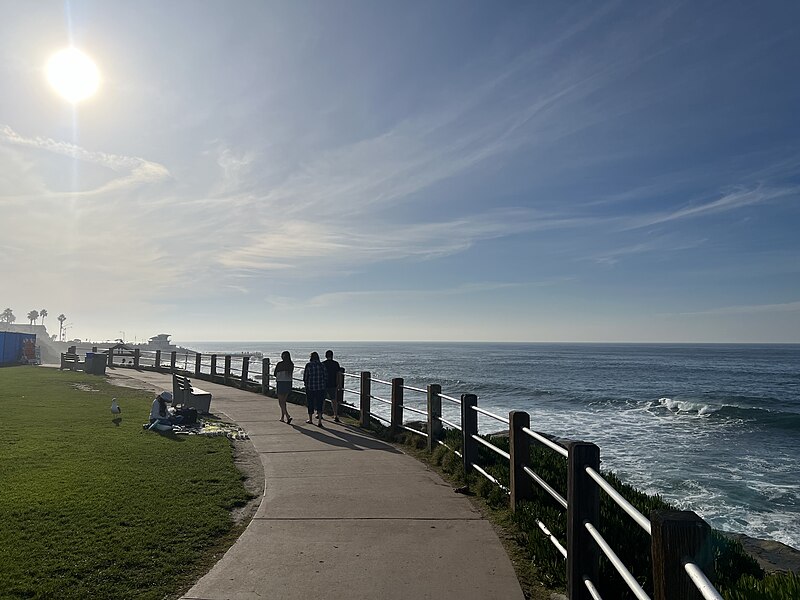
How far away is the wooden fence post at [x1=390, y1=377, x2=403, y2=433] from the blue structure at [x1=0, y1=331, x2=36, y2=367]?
29.6m

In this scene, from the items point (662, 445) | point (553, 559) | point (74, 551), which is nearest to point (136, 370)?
point (662, 445)

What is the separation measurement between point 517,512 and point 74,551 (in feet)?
13.2

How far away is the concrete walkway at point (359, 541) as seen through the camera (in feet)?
13.6

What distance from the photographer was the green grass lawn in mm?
4155

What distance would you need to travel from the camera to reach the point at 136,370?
28469mm

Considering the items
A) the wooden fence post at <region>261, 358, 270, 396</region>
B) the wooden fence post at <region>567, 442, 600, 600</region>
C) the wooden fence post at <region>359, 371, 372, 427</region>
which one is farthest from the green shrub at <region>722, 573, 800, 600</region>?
the wooden fence post at <region>261, 358, 270, 396</region>

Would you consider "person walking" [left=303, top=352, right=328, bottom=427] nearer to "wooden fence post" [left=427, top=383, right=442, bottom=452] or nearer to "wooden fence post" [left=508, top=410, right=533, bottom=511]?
"wooden fence post" [left=427, top=383, right=442, bottom=452]

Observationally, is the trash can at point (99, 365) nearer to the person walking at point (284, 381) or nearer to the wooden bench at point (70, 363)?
the wooden bench at point (70, 363)

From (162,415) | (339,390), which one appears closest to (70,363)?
(339,390)

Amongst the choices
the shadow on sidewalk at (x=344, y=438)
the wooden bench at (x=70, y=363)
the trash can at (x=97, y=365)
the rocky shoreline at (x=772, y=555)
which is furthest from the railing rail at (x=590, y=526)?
the wooden bench at (x=70, y=363)

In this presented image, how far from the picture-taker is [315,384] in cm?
1216

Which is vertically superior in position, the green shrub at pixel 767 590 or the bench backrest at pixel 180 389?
the bench backrest at pixel 180 389

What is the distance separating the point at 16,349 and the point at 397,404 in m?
32.2

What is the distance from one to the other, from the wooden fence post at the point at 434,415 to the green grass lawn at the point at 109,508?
3.19m
